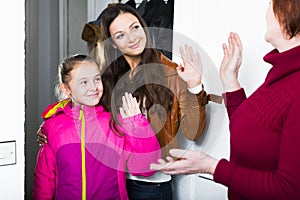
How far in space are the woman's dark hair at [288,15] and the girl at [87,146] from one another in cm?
64

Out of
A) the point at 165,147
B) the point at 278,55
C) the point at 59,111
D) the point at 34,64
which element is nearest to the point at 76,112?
the point at 59,111

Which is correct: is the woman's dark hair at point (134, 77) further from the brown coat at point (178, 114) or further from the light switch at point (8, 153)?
the light switch at point (8, 153)

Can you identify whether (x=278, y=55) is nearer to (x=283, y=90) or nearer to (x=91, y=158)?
(x=283, y=90)

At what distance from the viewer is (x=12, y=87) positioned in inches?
46.1

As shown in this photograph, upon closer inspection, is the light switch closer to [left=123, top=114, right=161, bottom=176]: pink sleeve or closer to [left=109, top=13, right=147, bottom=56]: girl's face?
[left=123, top=114, right=161, bottom=176]: pink sleeve

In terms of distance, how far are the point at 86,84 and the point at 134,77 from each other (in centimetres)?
20

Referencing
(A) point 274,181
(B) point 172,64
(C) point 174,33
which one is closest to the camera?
(A) point 274,181

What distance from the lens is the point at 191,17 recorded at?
5.42ft

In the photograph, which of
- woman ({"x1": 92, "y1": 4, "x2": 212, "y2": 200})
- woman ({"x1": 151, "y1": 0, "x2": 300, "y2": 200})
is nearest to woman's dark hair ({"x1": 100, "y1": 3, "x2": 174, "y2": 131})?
woman ({"x1": 92, "y1": 4, "x2": 212, "y2": 200})

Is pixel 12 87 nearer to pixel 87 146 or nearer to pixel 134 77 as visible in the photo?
pixel 87 146

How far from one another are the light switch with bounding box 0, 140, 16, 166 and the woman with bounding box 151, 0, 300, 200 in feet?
1.67

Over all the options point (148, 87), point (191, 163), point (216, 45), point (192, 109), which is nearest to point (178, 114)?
point (192, 109)

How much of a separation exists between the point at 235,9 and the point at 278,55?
0.58 m

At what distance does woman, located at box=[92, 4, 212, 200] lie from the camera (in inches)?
58.3
